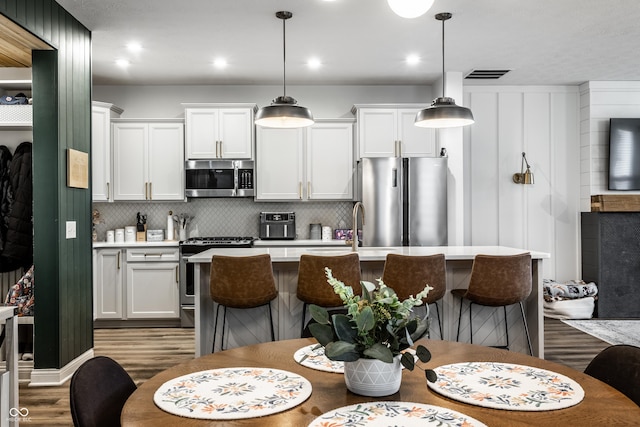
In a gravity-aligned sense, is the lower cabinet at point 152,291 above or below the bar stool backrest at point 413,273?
below

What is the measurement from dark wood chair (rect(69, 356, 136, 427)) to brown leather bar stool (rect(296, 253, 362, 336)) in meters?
1.78

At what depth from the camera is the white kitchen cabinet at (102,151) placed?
5.62 m

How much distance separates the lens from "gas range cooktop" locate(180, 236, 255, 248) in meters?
5.55

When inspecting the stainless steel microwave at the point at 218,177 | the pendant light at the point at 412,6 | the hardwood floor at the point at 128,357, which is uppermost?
the pendant light at the point at 412,6

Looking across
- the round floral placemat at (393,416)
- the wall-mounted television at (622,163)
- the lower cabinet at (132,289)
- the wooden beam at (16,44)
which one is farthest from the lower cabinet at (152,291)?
the wall-mounted television at (622,163)

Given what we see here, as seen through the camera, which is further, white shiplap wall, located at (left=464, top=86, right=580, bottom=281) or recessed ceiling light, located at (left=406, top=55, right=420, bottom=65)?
white shiplap wall, located at (left=464, top=86, right=580, bottom=281)

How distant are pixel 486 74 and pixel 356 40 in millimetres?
1976

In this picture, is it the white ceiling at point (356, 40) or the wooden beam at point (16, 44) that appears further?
the white ceiling at point (356, 40)

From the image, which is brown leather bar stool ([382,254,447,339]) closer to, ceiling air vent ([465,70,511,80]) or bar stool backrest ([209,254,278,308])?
bar stool backrest ([209,254,278,308])

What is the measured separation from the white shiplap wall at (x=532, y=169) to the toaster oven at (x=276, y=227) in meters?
2.24

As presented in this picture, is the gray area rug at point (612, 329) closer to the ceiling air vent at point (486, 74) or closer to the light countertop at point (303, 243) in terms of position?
the light countertop at point (303, 243)

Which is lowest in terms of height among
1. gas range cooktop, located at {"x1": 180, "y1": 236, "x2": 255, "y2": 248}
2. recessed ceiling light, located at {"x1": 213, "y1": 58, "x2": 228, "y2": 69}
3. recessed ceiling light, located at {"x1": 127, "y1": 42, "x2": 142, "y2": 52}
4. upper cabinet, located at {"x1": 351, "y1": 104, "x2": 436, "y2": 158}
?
gas range cooktop, located at {"x1": 180, "y1": 236, "x2": 255, "y2": 248}

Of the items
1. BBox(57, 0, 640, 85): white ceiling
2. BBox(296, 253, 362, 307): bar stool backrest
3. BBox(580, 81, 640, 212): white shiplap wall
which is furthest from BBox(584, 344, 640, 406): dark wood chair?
BBox(580, 81, 640, 212): white shiplap wall

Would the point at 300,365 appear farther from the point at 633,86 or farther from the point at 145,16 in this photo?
the point at 633,86
